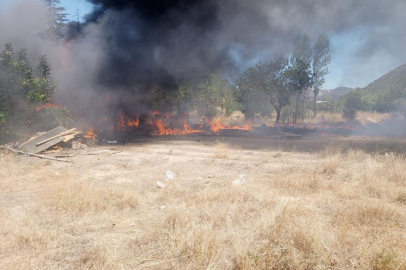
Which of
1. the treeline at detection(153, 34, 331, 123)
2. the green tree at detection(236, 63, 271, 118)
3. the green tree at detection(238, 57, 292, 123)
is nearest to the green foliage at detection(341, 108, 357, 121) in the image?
the treeline at detection(153, 34, 331, 123)

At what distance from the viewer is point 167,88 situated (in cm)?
1916

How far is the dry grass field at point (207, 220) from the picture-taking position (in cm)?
280

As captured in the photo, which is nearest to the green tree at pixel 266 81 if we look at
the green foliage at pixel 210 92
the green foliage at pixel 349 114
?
the green foliage at pixel 210 92

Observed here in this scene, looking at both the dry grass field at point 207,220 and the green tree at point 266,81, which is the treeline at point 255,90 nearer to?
the green tree at point 266,81

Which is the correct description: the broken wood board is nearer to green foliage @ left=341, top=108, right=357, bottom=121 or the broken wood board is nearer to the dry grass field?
the dry grass field

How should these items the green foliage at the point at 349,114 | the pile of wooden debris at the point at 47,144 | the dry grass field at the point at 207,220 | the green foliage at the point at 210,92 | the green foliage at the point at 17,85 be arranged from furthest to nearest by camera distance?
the green foliage at the point at 349,114
the green foliage at the point at 210,92
the green foliage at the point at 17,85
the pile of wooden debris at the point at 47,144
the dry grass field at the point at 207,220

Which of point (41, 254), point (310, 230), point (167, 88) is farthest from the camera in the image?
point (167, 88)

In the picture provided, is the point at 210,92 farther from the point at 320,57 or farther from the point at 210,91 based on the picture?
the point at 320,57

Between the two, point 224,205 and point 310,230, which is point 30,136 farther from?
point 310,230

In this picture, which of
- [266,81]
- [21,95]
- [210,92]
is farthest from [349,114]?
[21,95]

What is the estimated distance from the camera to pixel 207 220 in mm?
3887

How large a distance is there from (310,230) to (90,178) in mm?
5575

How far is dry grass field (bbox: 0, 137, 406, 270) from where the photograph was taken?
2799 mm

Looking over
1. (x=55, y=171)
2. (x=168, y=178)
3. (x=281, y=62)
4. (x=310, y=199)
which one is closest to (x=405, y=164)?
(x=310, y=199)
